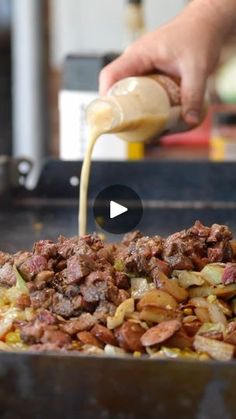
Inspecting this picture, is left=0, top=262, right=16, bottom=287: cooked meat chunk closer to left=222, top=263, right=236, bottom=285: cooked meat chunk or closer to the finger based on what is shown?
left=222, top=263, right=236, bottom=285: cooked meat chunk

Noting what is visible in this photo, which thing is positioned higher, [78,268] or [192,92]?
[192,92]

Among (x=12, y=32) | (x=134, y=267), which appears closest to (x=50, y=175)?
(x=134, y=267)

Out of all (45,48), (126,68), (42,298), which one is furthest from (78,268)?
(45,48)

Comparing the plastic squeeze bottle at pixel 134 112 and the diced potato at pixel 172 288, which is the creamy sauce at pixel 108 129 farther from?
the diced potato at pixel 172 288

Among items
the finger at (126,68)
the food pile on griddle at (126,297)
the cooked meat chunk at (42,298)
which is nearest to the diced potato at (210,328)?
the food pile on griddle at (126,297)

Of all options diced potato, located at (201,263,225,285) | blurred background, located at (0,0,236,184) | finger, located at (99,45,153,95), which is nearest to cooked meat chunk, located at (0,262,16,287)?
diced potato, located at (201,263,225,285)

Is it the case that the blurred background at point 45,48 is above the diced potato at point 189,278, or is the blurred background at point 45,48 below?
above

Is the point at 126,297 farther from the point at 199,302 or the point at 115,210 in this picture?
the point at 115,210
